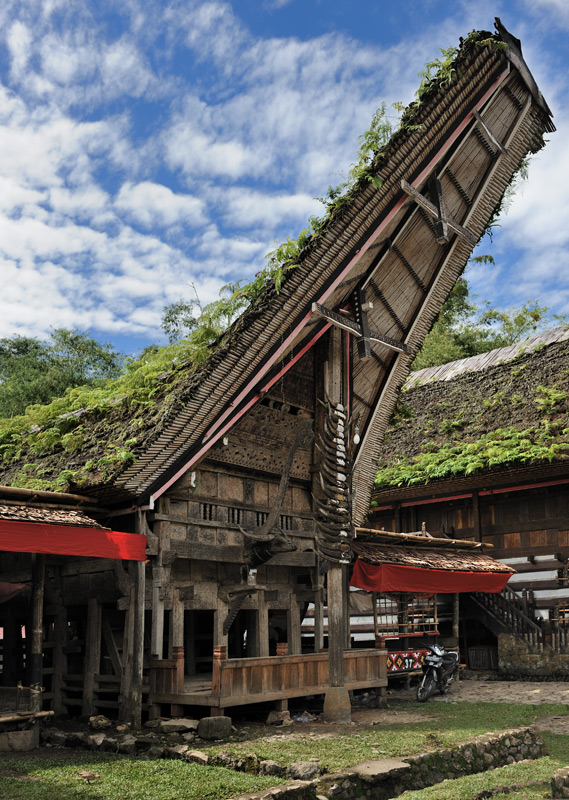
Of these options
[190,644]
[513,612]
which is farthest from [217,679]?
[513,612]

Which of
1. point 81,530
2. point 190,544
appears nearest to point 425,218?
point 190,544

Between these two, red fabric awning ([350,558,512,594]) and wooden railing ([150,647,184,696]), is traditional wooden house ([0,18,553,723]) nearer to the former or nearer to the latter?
wooden railing ([150,647,184,696])

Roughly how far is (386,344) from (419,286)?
6.35 ft

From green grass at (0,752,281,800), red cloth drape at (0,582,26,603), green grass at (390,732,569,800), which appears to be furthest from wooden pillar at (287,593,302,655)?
green grass at (390,732,569,800)

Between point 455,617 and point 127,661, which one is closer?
point 127,661

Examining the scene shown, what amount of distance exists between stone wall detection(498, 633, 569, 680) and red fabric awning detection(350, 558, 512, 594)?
4.59ft

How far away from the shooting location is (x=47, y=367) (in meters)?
34.2

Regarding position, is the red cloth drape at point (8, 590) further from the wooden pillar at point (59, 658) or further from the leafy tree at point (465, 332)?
the leafy tree at point (465, 332)

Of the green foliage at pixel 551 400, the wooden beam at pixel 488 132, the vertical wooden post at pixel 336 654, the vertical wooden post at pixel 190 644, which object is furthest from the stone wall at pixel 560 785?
the green foliage at pixel 551 400

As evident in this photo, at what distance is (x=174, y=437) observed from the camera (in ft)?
42.4

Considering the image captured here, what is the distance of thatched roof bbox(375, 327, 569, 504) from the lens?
20500 millimetres

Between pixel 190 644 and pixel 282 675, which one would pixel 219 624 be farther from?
pixel 190 644

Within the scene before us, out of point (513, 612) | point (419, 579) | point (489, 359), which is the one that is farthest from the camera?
point (489, 359)

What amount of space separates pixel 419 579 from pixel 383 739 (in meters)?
7.02
